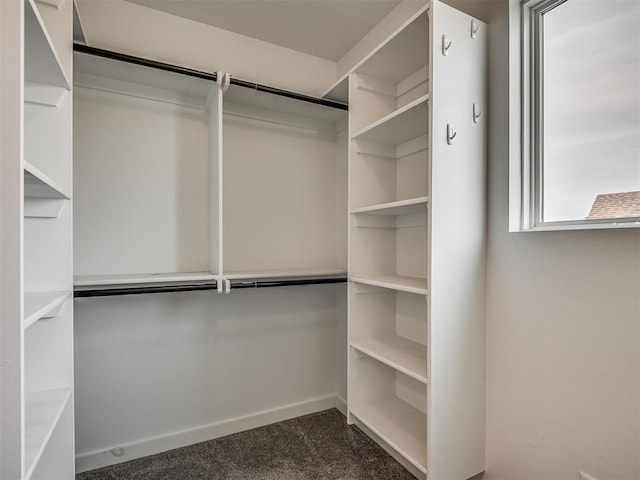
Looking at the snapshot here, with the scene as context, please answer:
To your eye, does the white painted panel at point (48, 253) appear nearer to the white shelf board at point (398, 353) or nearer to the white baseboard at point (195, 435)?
the white baseboard at point (195, 435)

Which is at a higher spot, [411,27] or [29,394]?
[411,27]

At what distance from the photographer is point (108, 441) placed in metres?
1.77

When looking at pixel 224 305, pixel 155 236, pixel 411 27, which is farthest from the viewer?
pixel 224 305

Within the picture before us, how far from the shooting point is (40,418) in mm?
1120

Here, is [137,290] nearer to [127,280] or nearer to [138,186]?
[127,280]

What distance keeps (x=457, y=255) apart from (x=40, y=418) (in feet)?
5.40

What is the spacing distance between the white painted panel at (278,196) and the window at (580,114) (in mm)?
1271

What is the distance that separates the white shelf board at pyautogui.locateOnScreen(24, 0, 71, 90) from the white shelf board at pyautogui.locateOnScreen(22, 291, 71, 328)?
810 mm

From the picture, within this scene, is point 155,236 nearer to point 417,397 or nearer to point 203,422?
point 203,422

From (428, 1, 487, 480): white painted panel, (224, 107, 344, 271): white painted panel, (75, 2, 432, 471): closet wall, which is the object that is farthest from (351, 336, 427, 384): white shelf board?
(224, 107, 344, 271): white painted panel

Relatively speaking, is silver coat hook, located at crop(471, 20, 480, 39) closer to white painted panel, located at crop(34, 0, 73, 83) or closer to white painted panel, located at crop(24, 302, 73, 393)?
white painted panel, located at crop(34, 0, 73, 83)
